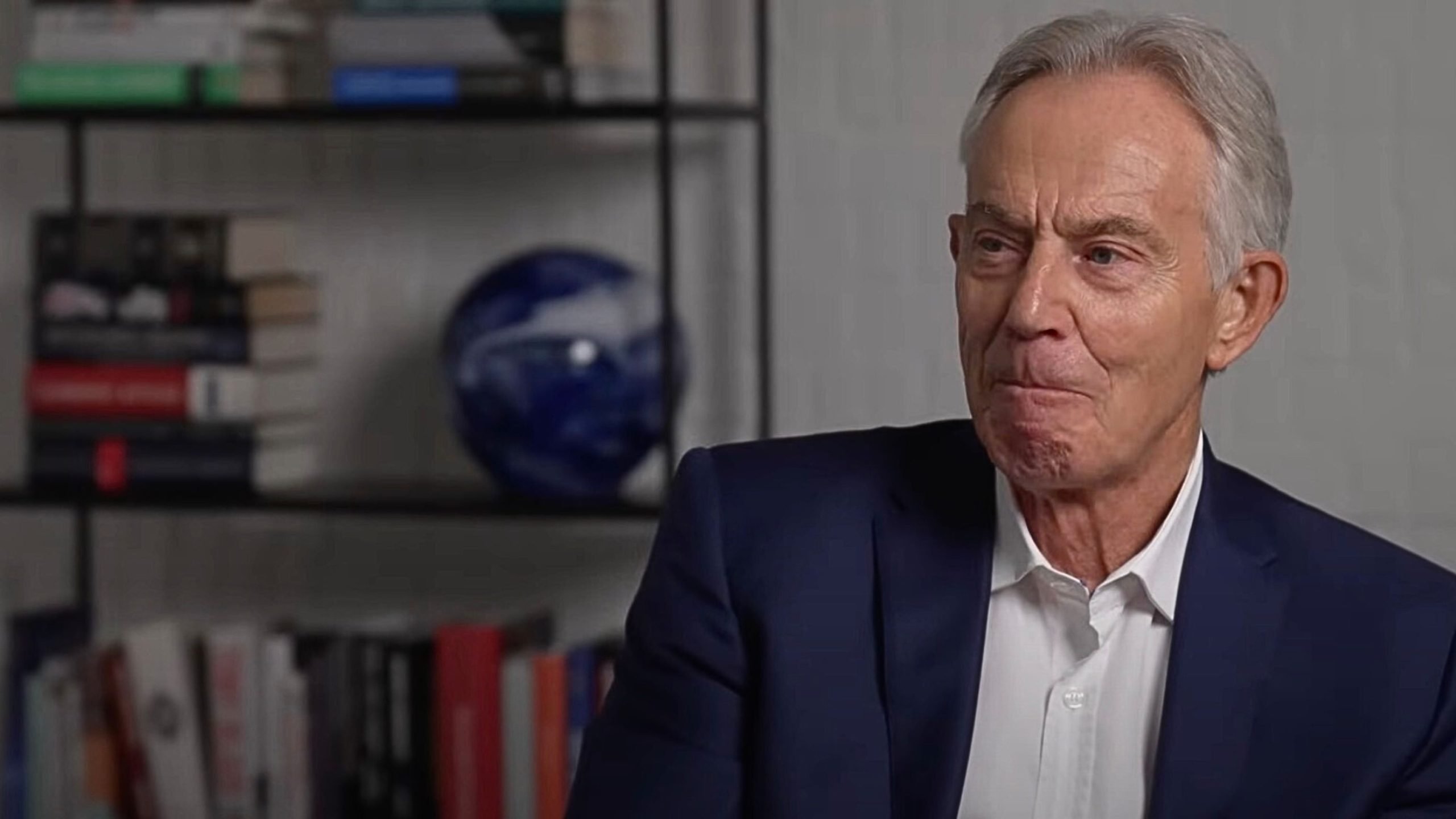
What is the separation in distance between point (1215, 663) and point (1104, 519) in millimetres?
133

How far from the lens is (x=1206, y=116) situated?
1.61 meters

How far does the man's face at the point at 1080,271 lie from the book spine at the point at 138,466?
1.34 m

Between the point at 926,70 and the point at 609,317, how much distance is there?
0.48 m

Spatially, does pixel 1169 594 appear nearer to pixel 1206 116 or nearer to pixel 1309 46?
pixel 1206 116

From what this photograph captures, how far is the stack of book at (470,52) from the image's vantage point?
104 inches

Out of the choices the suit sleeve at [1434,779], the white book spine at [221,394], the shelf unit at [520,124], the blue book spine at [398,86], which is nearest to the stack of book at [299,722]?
the shelf unit at [520,124]

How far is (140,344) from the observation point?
9.14ft

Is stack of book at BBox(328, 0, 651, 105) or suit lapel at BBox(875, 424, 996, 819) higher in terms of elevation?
stack of book at BBox(328, 0, 651, 105)

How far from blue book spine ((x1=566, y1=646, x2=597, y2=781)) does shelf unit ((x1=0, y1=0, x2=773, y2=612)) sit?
17cm

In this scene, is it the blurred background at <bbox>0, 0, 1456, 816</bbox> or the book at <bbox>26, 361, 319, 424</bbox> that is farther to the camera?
the book at <bbox>26, 361, 319, 424</bbox>

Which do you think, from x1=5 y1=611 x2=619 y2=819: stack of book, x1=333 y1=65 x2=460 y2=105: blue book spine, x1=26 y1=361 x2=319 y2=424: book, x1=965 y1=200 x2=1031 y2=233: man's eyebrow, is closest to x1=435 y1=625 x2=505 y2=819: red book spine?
x1=5 y1=611 x2=619 y2=819: stack of book

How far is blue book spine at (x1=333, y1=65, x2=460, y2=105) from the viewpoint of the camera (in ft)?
8.71

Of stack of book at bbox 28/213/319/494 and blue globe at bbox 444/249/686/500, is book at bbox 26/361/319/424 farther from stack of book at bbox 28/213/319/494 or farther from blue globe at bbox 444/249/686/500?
blue globe at bbox 444/249/686/500

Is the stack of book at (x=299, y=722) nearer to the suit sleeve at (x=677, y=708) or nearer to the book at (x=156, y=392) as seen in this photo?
the book at (x=156, y=392)
